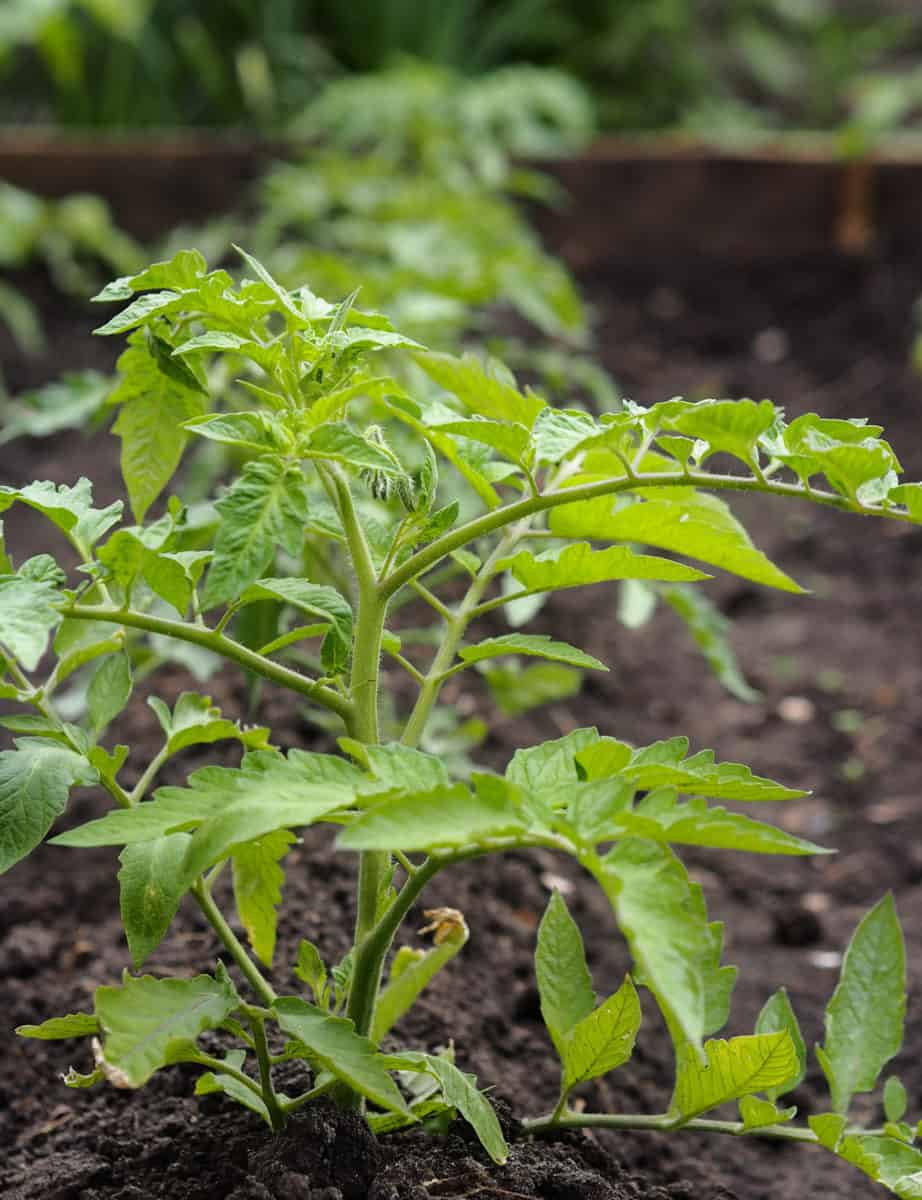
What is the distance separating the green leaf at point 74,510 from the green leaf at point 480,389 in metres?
0.24

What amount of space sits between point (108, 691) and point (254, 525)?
277 mm

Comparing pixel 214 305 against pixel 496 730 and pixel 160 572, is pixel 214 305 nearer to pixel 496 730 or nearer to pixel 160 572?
pixel 160 572

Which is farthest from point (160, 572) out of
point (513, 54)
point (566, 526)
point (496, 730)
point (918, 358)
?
point (513, 54)

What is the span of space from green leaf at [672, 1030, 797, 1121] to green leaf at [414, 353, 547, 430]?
45 cm

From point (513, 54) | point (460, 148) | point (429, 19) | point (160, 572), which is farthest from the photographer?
point (513, 54)

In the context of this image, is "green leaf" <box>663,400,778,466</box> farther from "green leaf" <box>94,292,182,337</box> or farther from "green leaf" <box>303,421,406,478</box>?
"green leaf" <box>94,292,182,337</box>

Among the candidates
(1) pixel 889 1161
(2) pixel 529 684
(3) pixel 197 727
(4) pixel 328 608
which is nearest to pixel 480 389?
(4) pixel 328 608

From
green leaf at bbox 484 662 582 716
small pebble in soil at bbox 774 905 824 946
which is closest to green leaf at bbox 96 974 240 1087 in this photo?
green leaf at bbox 484 662 582 716

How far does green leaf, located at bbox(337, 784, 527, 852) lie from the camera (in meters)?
0.82

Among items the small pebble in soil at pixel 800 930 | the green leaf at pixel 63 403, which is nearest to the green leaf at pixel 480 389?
the green leaf at pixel 63 403

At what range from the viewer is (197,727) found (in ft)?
3.61

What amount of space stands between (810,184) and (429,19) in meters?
2.33

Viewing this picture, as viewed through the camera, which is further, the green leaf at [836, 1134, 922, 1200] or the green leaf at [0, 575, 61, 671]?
the green leaf at [836, 1134, 922, 1200]

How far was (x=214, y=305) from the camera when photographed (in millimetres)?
1017
